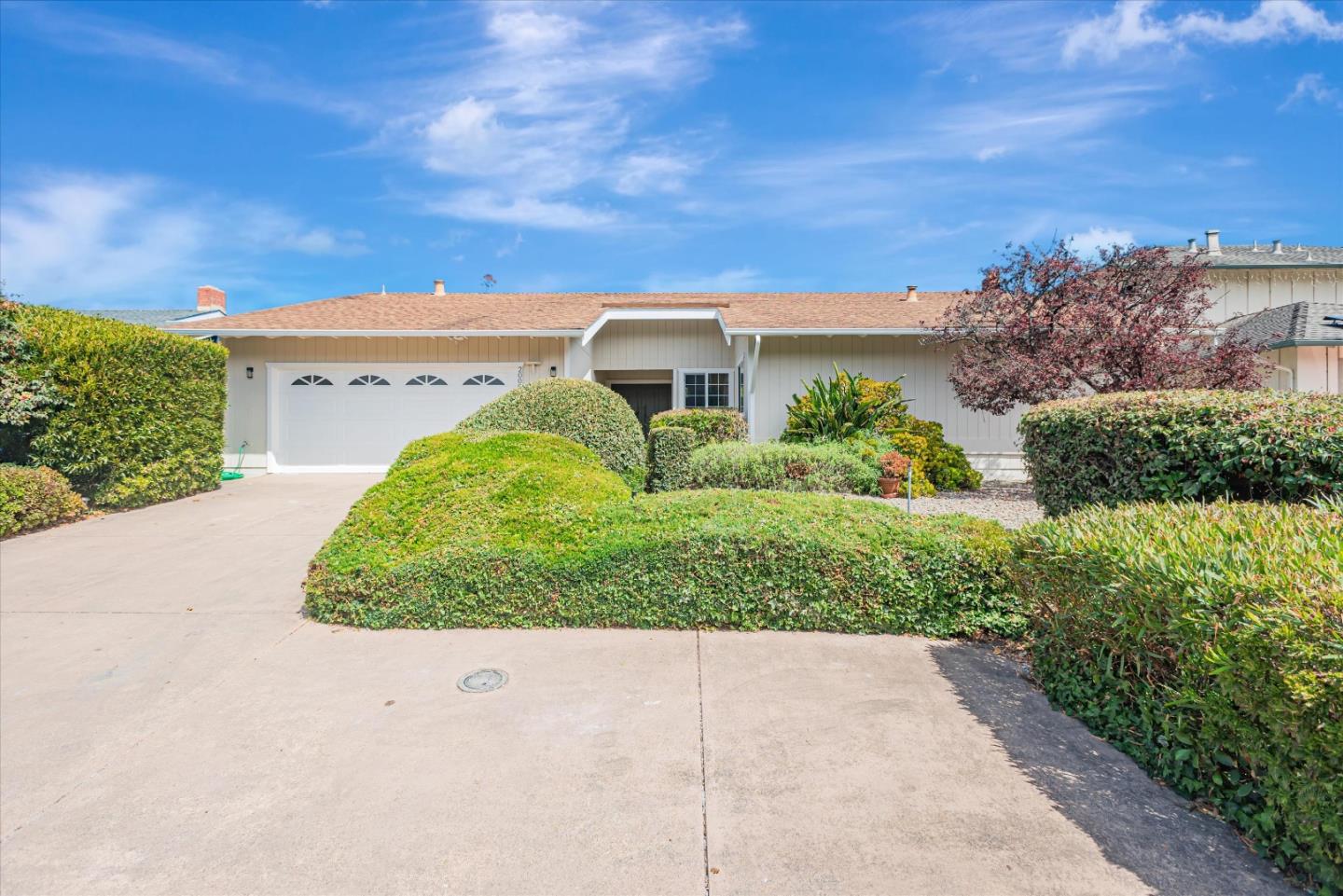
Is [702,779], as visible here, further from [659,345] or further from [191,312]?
[191,312]

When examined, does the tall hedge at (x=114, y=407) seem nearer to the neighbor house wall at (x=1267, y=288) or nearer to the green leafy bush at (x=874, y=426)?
the green leafy bush at (x=874, y=426)

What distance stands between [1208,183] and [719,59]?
29.1 ft

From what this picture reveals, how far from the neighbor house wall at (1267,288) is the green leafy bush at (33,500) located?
76.0 feet

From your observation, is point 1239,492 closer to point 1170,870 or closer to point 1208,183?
point 1170,870

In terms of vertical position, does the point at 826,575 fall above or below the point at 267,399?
below

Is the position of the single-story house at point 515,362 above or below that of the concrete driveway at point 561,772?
above

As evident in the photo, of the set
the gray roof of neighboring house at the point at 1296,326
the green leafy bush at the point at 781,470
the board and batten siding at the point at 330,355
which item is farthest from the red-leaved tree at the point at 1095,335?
the board and batten siding at the point at 330,355

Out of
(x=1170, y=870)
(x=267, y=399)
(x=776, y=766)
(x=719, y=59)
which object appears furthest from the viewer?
(x=267, y=399)

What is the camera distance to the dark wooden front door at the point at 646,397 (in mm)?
15898

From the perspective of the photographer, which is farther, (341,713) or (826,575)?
(826,575)

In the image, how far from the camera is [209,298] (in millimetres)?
19938

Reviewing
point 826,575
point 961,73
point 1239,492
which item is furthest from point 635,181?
point 1239,492

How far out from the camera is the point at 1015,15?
22.3 ft

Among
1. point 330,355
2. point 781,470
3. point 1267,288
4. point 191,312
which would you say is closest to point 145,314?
point 191,312
